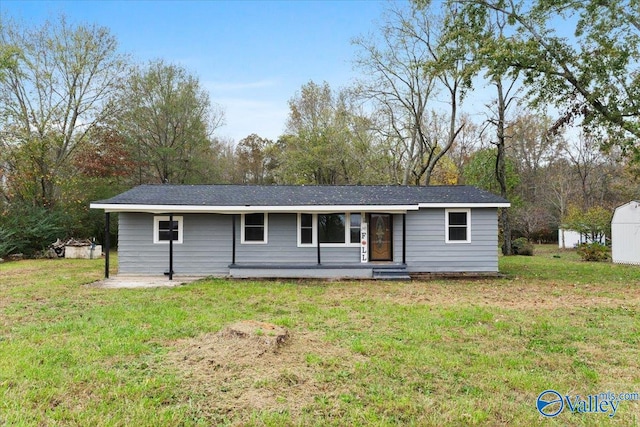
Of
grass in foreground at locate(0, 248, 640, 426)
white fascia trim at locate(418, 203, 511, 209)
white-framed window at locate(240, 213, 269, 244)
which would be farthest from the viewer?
white-framed window at locate(240, 213, 269, 244)

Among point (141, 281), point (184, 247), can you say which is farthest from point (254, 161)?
point (141, 281)

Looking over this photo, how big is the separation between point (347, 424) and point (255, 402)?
0.89 meters

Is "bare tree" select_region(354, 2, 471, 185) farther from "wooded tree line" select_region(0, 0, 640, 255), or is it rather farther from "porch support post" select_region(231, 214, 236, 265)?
"porch support post" select_region(231, 214, 236, 265)

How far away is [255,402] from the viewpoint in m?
3.48

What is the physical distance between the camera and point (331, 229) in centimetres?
1251

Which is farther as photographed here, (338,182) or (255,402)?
(338,182)

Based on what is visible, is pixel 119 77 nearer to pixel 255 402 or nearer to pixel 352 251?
pixel 352 251

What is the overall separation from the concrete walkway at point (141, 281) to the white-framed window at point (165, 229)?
124cm

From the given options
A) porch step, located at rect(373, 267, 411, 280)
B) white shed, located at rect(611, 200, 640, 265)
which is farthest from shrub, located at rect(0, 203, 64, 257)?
white shed, located at rect(611, 200, 640, 265)

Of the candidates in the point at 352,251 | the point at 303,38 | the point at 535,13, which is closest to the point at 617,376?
the point at 352,251

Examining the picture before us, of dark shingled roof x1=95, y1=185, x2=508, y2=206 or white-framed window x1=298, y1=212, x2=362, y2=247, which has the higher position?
dark shingled roof x1=95, y1=185, x2=508, y2=206

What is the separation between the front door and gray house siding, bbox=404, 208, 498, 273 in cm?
65

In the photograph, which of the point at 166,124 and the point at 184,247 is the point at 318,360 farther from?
the point at 166,124

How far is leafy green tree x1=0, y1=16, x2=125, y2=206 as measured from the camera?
63.8ft
